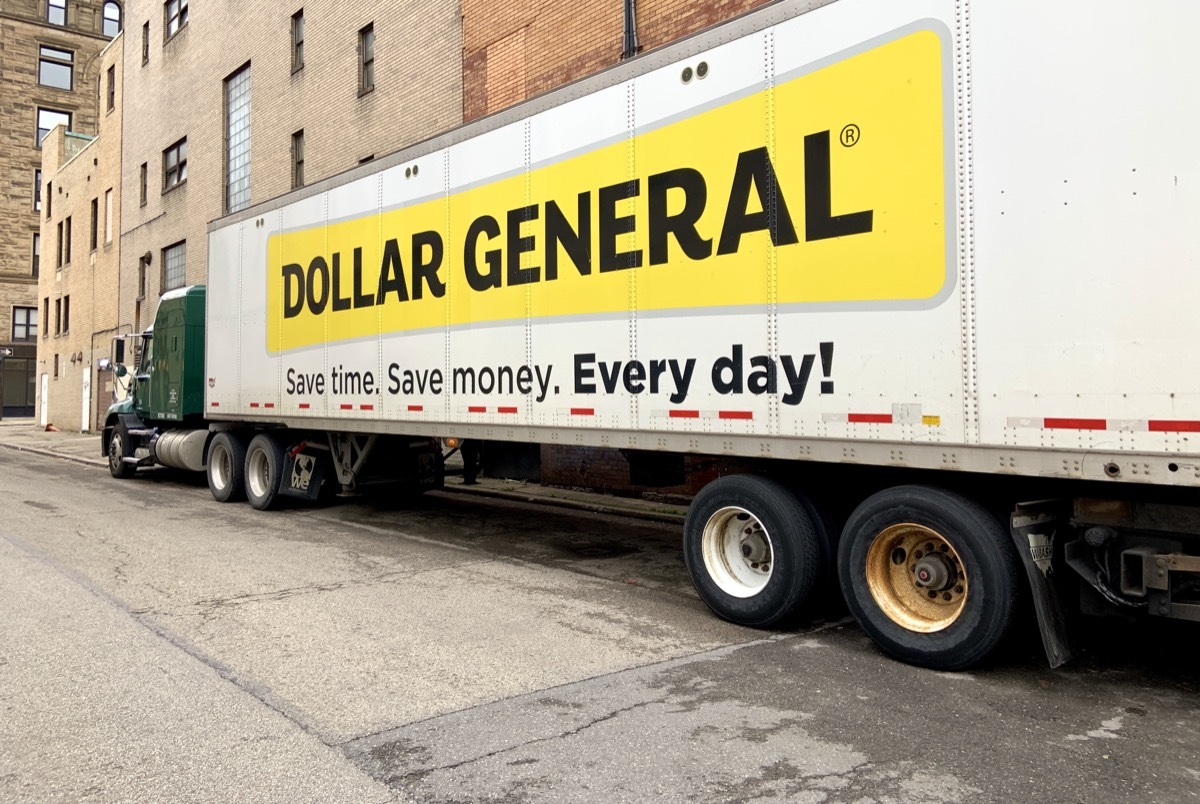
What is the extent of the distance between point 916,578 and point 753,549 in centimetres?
119

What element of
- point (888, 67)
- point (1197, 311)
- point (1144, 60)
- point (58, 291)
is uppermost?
point (58, 291)

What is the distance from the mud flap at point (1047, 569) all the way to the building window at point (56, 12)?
57.1m

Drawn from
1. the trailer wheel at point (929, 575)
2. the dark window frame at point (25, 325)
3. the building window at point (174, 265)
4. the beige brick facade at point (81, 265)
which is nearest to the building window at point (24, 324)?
the dark window frame at point (25, 325)

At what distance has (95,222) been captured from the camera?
33.8 metres

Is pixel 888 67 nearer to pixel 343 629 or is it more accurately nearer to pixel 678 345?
pixel 678 345

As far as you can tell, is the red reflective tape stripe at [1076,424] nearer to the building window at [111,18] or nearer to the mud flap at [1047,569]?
the mud flap at [1047,569]

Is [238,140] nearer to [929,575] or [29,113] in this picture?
[929,575]

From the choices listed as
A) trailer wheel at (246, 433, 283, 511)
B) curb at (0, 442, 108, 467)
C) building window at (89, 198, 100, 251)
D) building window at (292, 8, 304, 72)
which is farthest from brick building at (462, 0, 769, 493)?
building window at (89, 198, 100, 251)

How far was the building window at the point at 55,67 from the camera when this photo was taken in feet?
156

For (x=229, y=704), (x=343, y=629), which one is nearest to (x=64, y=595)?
(x=343, y=629)

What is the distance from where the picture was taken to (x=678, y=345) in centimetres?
620

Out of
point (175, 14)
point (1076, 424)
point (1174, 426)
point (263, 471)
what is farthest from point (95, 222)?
point (1174, 426)

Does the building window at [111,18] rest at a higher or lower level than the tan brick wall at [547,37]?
higher

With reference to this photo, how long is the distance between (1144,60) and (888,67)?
51.8 inches
